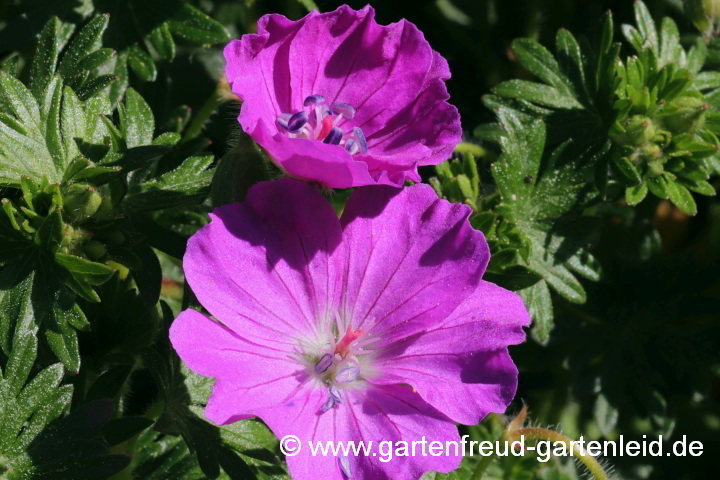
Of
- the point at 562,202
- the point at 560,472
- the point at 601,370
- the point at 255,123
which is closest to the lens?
the point at 255,123

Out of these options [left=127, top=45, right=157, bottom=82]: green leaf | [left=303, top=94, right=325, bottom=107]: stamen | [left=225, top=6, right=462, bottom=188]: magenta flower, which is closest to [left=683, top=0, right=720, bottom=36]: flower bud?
[left=225, top=6, right=462, bottom=188]: magenta flower

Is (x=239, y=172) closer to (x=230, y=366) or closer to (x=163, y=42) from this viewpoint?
(x=230, y=366)

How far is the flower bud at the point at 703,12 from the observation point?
305 centimetres

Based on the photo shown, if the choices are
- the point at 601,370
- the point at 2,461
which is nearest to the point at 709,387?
the point at 601,370

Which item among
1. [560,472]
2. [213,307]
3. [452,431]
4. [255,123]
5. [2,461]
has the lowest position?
[560,472]

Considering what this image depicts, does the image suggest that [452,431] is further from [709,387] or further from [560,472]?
[709,387]

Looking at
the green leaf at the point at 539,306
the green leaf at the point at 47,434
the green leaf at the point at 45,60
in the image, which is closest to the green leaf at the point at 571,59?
the green leaf at the point at 539,306

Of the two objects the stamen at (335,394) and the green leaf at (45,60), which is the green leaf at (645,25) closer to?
the stamen at (335,394)

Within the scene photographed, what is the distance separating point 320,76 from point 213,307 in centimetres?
58

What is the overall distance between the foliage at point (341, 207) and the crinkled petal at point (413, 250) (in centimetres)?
27

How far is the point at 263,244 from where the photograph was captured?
6.70ft

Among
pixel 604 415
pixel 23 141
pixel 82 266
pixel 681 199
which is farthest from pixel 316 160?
pixel 604 415

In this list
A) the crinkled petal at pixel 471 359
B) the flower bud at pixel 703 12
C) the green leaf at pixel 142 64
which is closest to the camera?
the crinkled petal at pixel 471 359

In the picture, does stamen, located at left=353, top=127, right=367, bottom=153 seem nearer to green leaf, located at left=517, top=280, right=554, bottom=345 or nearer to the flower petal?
the flower petal
